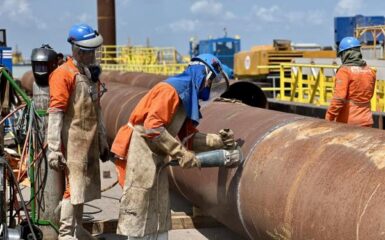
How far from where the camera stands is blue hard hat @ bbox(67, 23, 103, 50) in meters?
4.64

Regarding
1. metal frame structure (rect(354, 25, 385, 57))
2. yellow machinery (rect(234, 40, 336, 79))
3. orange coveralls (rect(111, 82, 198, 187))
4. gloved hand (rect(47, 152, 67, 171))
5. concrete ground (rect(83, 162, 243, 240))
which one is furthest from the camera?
yellow machinery (rect(234, 40, 336, 79))

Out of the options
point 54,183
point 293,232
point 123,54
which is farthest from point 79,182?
point 123,54

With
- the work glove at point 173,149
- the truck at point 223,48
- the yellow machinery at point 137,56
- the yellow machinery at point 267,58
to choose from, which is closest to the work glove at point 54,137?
the work glove at point 173,149

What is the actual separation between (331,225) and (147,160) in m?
1.32

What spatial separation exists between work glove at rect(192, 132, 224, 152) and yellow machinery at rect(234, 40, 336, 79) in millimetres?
11744

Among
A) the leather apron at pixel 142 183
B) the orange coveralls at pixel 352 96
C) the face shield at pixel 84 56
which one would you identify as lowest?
the leather apron at pixel 142 183

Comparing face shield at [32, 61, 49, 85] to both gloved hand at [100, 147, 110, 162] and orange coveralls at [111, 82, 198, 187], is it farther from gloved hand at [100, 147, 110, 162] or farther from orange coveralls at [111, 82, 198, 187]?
orange coveralls at [111, 82, 198, 187]

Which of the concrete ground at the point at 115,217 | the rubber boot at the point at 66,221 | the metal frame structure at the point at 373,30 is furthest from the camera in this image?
the metal frame structure at the point at 373,30

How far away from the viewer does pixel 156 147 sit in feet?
13.4

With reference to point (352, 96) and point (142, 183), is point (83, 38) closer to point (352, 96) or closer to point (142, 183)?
point (142, 183)

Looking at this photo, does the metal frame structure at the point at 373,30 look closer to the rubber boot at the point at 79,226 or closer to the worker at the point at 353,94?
the worker at the point at 353,94

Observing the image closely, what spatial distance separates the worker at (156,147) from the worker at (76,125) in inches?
23.3

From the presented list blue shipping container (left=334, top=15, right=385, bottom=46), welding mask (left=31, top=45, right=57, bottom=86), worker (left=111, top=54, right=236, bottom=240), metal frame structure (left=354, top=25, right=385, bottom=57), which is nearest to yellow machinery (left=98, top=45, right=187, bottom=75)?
blue shipping container (left=334, top=15, right=385, bottom=46)

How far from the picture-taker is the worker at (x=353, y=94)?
20.3 feet
